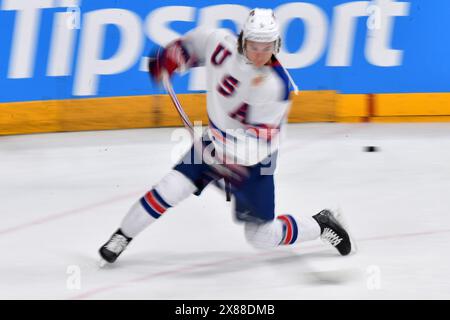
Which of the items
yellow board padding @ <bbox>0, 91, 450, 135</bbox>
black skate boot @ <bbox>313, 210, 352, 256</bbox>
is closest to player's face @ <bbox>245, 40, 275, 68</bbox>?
black skate boot @ <bbox>313, 210, 352, 256</bbox>

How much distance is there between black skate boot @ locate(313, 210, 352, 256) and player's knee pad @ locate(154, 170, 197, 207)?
691 millimetres

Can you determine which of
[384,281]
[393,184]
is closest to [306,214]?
[393,184]

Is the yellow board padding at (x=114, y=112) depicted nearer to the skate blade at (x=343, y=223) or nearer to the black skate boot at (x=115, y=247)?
the skate blade at (x=343, y=223)

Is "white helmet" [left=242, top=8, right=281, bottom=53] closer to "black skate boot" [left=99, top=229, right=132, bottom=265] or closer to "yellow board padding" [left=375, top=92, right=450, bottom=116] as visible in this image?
"black skate boot" [left=99, top=229, right=132, bottom=265]

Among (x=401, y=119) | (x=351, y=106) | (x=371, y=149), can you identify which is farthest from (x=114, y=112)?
(x=401, y=119)

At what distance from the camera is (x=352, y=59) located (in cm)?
727

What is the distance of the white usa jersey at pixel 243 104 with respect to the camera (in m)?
4.27

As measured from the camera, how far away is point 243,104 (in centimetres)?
429

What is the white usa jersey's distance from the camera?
4.27 meters

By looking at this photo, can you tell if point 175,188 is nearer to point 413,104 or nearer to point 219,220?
point 219,220

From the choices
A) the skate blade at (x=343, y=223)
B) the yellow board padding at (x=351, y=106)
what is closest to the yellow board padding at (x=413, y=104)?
the yellow board padding at (x=351, y=106)

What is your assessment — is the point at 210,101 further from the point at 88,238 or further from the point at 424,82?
the point at 424,82

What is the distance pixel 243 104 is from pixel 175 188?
468 millimetres

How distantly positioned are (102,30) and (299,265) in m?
3.10
